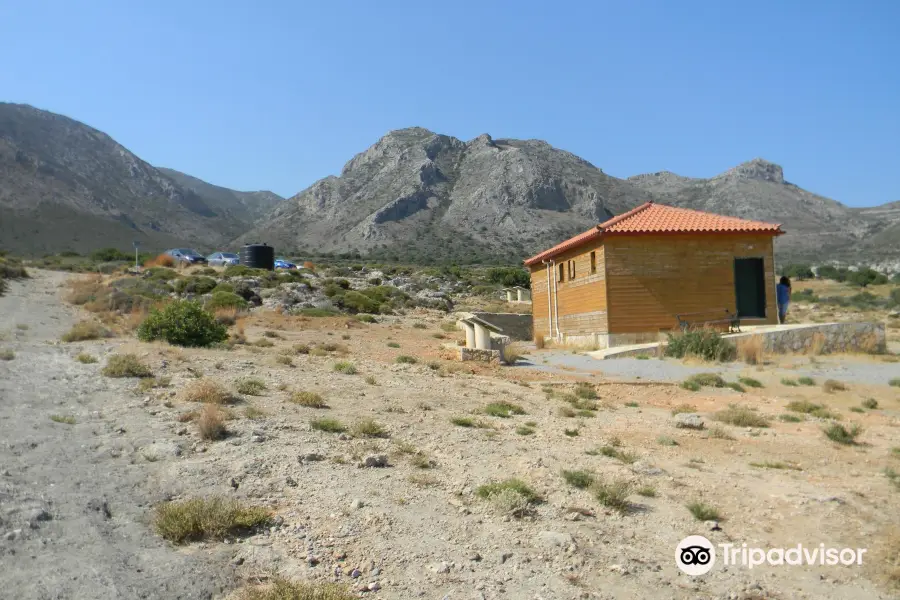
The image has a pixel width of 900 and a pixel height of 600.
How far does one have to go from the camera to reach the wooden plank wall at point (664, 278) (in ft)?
68.3

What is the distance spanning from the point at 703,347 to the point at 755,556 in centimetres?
1392

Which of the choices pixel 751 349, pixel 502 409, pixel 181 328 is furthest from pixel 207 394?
pixel 751 349

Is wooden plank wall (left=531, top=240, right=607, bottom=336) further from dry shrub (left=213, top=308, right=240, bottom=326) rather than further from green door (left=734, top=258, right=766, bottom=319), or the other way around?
dry shrub (left=213, top=308, right=240, bottom=326)

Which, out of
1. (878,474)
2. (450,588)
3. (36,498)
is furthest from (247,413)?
(878,474)

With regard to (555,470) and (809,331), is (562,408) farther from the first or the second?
(809,331)

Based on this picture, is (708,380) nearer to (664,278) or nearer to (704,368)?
(704,368)

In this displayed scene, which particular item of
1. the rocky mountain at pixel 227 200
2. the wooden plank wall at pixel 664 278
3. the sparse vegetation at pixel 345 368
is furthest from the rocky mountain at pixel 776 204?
the rocky mountain at pixel 227 200

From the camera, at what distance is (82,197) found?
105 meters

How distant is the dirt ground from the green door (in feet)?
33.5

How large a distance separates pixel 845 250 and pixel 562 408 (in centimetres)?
9314

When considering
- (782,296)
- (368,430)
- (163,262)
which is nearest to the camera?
(368,430)

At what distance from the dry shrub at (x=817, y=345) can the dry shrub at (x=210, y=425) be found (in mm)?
17460

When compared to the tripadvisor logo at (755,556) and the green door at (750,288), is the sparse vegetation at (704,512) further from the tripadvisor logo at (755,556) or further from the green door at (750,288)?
the green door at (750,288)

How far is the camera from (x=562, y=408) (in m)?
11.1
